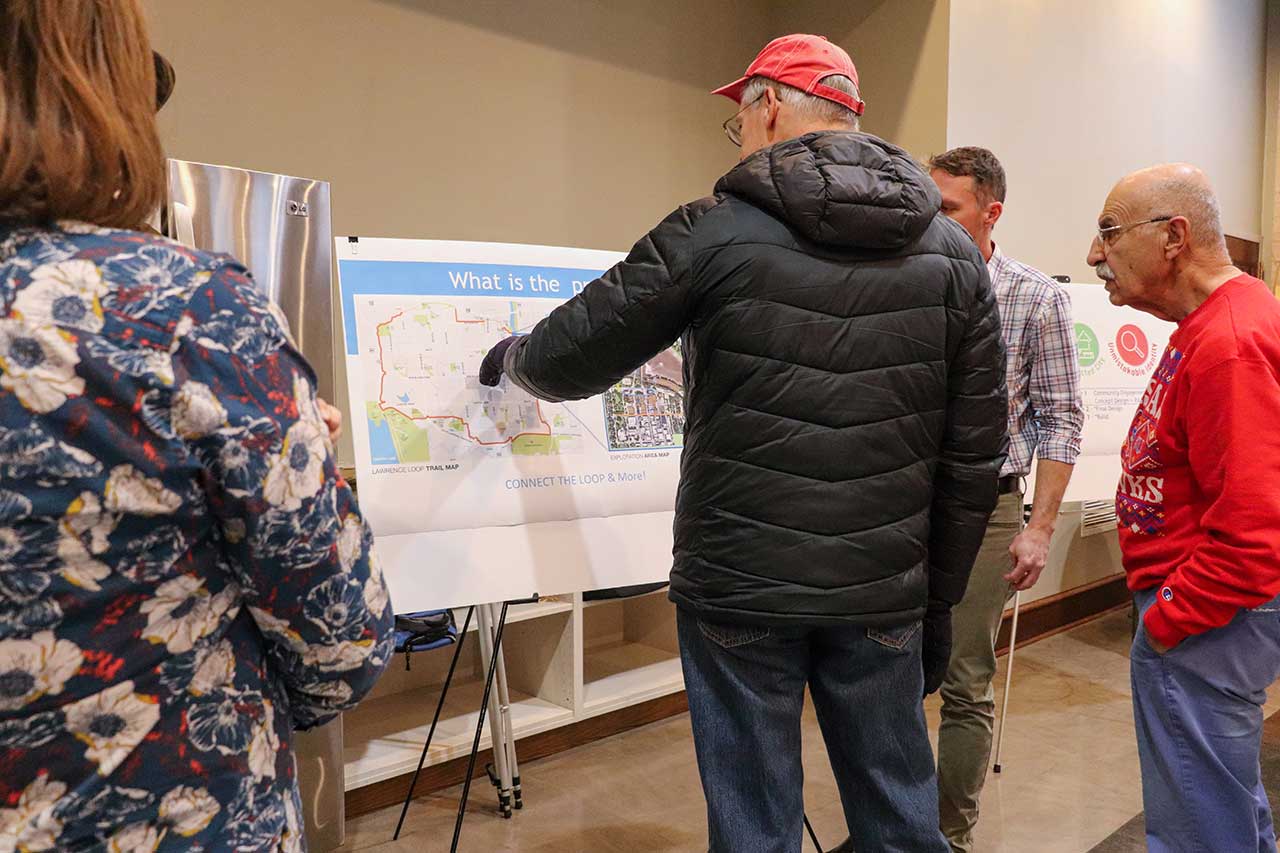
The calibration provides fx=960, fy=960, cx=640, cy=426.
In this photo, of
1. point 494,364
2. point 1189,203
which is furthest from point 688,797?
point 1189,203

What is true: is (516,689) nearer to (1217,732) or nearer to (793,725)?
(793,725)

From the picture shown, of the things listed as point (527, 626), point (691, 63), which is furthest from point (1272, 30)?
point (527, 626)

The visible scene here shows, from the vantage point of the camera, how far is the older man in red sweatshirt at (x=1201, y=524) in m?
1.45

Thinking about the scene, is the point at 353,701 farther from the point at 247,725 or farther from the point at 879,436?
the point at 879,436

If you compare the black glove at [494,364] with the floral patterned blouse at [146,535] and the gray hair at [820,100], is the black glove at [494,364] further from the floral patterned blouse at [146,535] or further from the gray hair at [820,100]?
the floral patterned blouse at [146,535]

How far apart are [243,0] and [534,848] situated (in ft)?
8.51

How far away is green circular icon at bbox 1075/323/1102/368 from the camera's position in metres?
3.59

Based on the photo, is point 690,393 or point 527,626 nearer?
point 690,393

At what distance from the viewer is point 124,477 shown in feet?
2.25

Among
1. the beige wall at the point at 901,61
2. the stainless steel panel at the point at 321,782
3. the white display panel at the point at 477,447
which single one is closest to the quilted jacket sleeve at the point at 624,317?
the white display panel at the point at 477,447

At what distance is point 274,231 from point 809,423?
136cm

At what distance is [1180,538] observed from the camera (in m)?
1.57

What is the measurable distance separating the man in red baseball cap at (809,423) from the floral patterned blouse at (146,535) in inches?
28.5

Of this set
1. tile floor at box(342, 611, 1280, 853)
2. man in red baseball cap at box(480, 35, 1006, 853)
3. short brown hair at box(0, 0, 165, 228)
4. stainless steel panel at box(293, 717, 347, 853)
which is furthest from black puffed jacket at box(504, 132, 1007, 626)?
tile floor at box(342, 611, 1280, 853)
